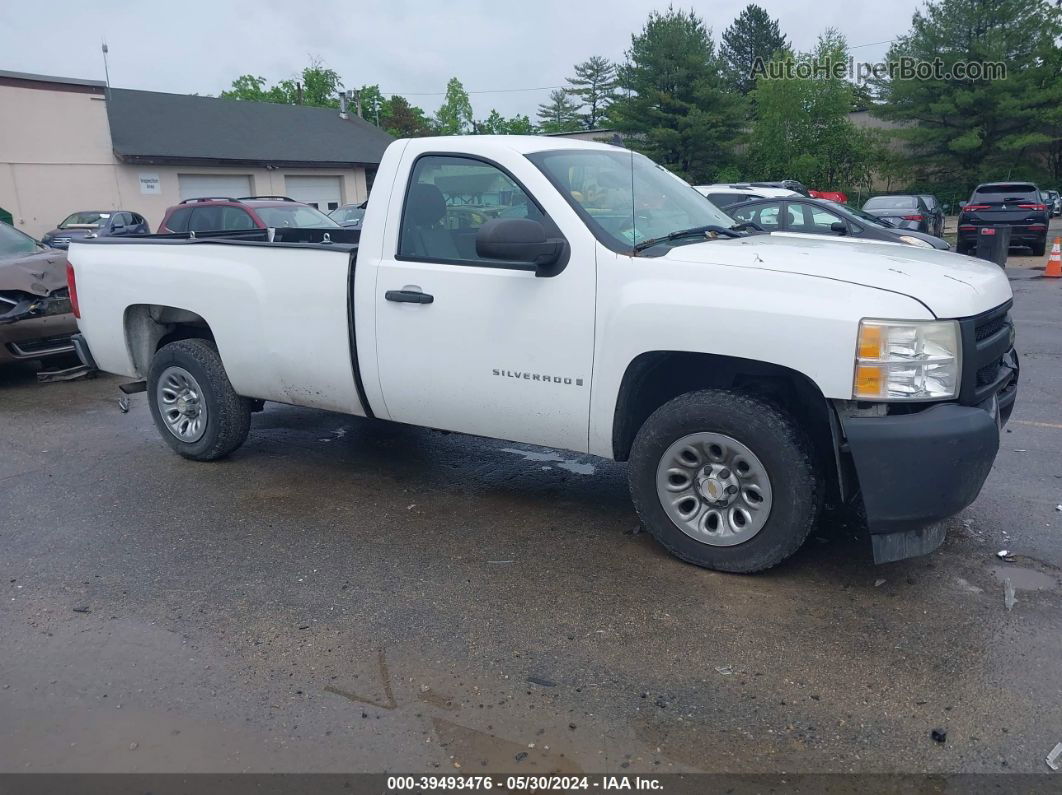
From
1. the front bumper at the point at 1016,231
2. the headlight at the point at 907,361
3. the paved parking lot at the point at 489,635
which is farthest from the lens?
the front bumper at the point at 1016,231

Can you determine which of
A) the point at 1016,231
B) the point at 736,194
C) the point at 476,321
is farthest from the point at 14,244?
the point at 1016,231

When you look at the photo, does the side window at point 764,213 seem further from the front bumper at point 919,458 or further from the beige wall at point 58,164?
the beige wall at point 58,164

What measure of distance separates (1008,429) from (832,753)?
172 inches

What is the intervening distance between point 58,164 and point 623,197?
30637 millimetres

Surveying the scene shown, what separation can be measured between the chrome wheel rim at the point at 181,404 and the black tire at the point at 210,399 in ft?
0.12

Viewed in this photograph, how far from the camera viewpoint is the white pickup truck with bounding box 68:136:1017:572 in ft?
12.2

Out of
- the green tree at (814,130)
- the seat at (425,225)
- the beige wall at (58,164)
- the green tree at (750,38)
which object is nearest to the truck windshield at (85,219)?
the beige wall at (58,164)

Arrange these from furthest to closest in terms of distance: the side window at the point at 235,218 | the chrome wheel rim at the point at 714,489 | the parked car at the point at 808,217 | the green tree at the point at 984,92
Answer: the green tree at the point at 984,92, the side window at the point at 235,218, the parked car at the point at 808,217, the chrome wheel rim at the point at 714,489

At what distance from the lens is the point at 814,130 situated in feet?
136

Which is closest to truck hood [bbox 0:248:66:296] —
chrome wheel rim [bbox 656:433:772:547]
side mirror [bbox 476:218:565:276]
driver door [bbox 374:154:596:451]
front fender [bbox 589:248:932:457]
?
driver door [bbox 374:154:596:451]

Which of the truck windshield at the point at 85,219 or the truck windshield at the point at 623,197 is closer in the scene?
the truck windshield at the point at 623,197

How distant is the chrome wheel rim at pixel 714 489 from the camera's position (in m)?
4.10

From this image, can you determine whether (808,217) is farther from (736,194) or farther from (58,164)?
(58,164)

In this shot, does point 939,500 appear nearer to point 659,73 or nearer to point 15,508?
point 15,508
